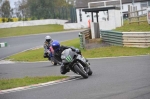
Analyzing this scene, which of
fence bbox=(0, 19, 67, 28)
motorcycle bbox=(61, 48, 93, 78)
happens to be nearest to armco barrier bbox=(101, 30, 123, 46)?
motorcycle bbox=(61, 48, 93, 78)

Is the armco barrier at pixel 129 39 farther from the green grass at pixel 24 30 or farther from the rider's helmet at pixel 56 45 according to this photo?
the green grass at pixel 24 30

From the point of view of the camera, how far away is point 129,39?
82.4ft

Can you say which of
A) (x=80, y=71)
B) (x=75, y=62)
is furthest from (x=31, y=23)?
(x=80, y=71)

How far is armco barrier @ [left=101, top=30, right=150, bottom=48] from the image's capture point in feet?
78.5

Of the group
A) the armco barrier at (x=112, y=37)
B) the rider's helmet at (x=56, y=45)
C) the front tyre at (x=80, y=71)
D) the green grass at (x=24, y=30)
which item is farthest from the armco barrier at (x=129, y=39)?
the green grass at (x=24, y=30)

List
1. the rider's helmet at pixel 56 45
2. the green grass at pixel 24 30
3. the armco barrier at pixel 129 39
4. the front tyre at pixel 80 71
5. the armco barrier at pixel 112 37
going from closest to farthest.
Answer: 1. the front tyre at pixel 80 71
2. the rider's helmet at pixel 56 45
3. the armco barrier at pixel 129 39
4. the armco barrier at pixel 112 37
5. the green grass at pixel 24 30

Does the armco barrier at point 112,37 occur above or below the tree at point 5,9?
below

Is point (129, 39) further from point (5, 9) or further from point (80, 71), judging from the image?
point (5, 9)

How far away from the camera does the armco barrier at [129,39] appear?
23938 millimetres

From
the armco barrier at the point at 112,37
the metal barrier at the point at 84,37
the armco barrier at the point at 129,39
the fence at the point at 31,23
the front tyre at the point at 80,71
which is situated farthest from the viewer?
the fence at the point at 31,23

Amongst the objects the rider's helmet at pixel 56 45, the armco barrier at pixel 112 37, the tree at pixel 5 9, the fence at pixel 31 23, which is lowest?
the fence at pixel 31 23

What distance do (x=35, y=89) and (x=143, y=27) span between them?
1826cm

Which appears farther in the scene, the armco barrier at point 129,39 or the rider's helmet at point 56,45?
the armco barrier at point 129,39

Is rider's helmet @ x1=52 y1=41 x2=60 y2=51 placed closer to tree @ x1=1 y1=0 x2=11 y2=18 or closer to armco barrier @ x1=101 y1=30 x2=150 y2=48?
armco barrier @ x1=101 y1=30 x2=150 y2=48
